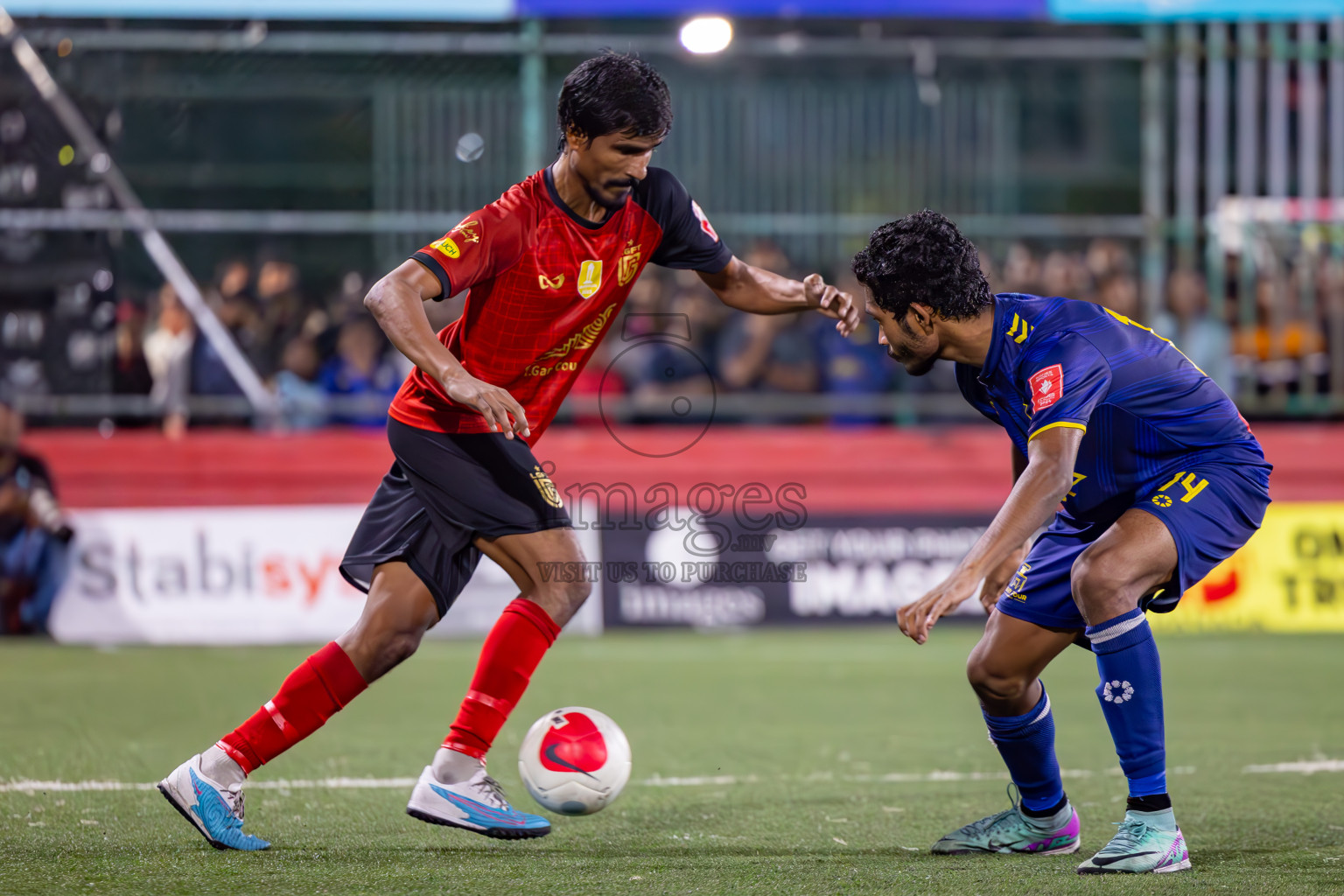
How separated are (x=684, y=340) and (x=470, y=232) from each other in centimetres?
686

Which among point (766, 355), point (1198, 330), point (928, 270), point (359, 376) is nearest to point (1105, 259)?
point (1198, 330)

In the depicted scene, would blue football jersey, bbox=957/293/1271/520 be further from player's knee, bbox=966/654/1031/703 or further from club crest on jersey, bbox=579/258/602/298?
club crest on jersey, bbox=579/258/602/298

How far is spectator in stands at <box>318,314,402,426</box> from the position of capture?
1093 cm

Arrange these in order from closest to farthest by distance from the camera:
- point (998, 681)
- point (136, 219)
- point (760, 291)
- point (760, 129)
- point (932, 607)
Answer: point (932, 607), point (998, 681), point (760, 291), point (136, 219), point (760, 129)

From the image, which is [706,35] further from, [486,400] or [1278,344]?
[486,400]

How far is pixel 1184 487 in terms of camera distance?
404 centimetres

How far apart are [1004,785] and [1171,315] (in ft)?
22.4

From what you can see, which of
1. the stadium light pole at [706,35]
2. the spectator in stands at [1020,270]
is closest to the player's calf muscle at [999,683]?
the spectator in stands at [1020,270]

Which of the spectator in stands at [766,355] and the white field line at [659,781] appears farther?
the spectator in stands at [766,355]

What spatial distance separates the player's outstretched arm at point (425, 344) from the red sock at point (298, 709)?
88 cm

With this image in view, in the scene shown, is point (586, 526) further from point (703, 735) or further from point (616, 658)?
point (703, 735)

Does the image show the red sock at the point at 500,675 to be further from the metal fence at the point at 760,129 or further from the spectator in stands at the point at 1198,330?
the spectator in stands at the point at 1198,330

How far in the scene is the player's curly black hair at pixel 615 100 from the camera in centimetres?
415

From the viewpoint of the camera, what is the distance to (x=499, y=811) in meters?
4.24
